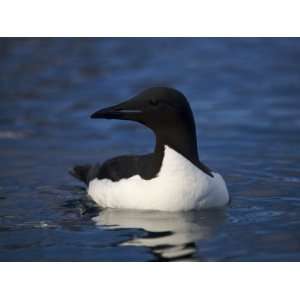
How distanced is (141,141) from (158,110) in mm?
4082

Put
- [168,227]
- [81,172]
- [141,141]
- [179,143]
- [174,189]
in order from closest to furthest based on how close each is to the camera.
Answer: [168,227]
[174,189]
[179,143]
[81,172]
[141,141]

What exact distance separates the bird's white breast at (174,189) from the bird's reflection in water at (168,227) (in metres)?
0.08

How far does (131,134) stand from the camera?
42.2 feet

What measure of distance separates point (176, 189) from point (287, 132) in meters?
4.69

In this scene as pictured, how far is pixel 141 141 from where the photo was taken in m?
12.4

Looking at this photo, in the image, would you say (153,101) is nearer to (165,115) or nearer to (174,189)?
(165,115)

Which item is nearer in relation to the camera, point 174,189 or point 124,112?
point 174,189

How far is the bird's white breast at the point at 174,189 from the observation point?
27.1 ft

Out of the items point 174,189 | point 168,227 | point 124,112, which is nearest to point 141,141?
point 124,112

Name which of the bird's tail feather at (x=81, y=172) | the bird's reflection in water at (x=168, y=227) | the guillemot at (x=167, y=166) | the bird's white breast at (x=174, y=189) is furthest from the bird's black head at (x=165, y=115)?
the bird's tail feather at (x=81, y=172)

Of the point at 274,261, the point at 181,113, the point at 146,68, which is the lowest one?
the point at 274,261

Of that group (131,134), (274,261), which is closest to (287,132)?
(131,134)

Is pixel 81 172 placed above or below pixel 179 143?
below
